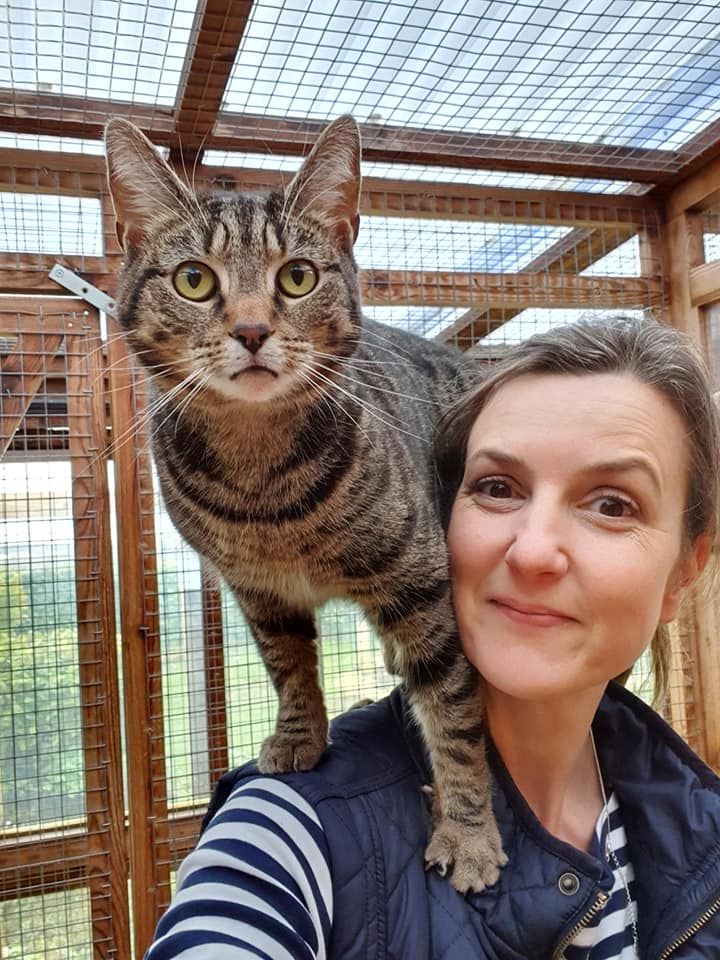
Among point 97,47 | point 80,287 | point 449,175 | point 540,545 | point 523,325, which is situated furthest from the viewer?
point 523,325

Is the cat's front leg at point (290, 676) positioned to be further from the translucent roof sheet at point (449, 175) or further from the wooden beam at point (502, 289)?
the translucent roof sheet at point (449, 175)

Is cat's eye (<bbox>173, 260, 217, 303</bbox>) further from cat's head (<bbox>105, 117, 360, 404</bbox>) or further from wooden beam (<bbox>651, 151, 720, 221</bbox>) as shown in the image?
wooden beam (<bbox>651, 151, 720, 221</bbox>)

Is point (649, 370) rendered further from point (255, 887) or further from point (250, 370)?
point (255, 887)

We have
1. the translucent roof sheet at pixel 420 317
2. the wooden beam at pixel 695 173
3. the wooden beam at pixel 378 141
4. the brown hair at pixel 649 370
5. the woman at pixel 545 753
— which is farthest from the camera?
the translucent roof sheet at pixel 420 317

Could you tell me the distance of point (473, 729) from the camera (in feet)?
3.36

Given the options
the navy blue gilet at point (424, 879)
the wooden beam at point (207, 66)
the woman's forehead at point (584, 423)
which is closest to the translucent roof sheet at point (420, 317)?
the wooden beam at point (207, 66)

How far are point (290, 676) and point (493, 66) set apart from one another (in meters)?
1.35

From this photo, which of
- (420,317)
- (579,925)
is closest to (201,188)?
(420,317)

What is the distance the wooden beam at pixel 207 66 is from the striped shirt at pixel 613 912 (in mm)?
1432

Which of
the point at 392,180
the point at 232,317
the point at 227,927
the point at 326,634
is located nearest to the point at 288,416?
the point at 232,317

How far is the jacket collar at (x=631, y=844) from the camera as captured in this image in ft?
2.69

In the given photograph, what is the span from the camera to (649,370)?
3.24ft

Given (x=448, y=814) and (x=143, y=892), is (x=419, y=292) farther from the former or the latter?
(x=143, y=892)

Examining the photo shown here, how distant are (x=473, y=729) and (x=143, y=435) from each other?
3.84 ft
